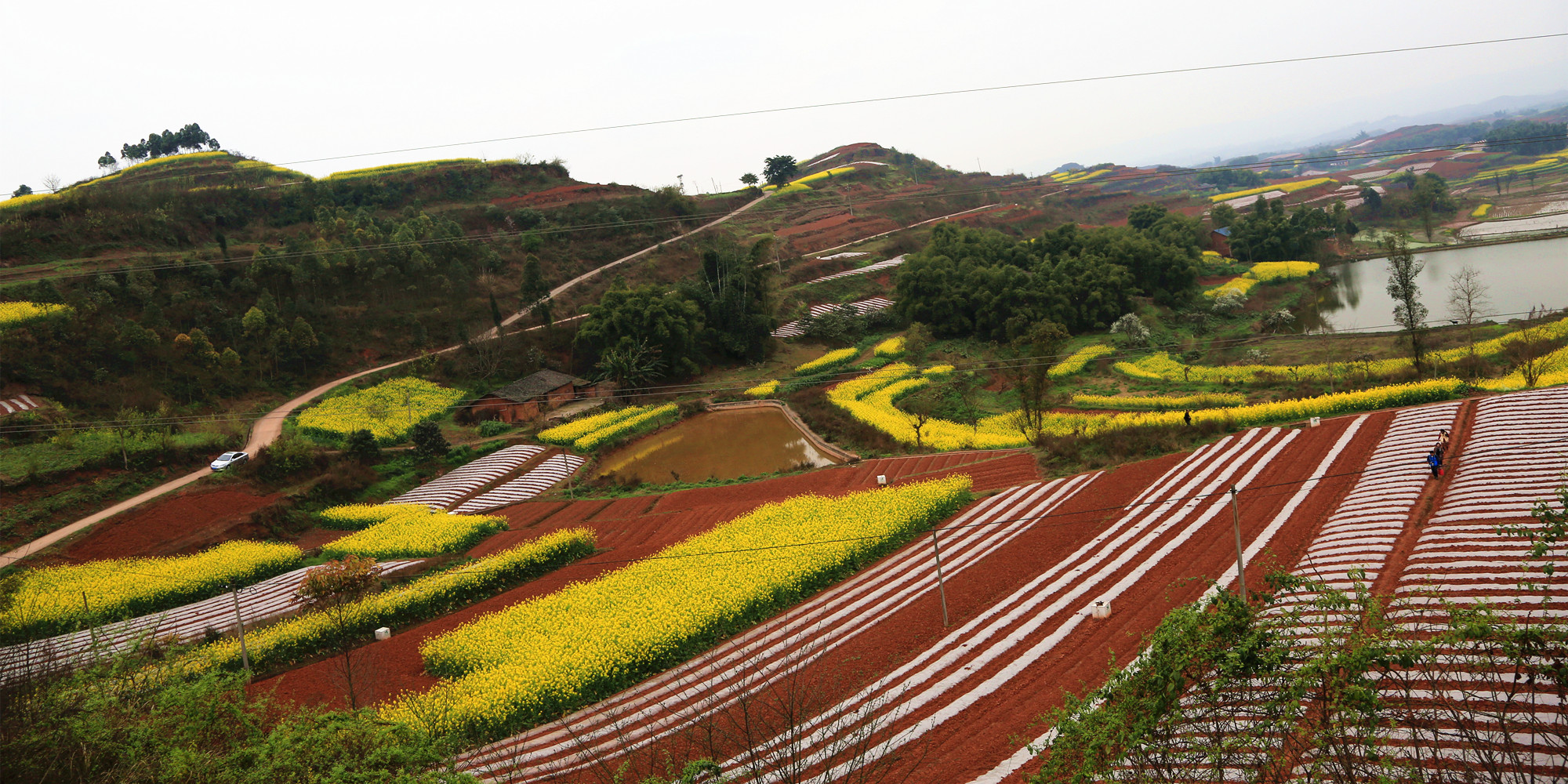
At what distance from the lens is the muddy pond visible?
106ft

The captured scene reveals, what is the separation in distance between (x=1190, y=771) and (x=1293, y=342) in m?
37.8

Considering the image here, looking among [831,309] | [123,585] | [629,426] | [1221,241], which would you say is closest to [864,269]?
[831,309]

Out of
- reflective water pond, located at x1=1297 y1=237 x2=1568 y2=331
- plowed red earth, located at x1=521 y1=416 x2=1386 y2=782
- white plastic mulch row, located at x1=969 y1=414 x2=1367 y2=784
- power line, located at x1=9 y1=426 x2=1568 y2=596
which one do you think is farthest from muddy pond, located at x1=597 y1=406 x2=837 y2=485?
reflective water pond, located at x1=1297 y1=237 x2=1568 y2=331

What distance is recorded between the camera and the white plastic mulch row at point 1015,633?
10727 mm

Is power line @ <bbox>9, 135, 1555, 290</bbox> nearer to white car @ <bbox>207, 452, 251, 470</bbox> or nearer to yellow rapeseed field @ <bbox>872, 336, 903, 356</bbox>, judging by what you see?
white car @ <bbox>207, 452, 251, 470</bbox>

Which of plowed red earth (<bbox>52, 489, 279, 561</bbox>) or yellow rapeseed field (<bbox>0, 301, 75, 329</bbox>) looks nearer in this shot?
plowed red earth (<bbox>52, 489, 279, 561</bbox>)

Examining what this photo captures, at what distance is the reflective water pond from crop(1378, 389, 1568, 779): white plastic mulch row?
1101 inches

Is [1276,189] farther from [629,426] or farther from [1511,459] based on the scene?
→ [1511,459]

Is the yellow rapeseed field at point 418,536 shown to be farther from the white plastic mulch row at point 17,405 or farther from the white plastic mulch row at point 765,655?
the white plastic mulch row at point 17,405

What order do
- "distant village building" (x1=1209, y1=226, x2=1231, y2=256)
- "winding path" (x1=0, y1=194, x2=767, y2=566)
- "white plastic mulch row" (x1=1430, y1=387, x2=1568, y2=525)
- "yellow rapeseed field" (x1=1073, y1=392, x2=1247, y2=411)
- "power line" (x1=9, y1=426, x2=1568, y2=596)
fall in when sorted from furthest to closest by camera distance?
"distant village building" (x1=1209, y1=226, x2=1231, y2=256) → "yellow rapeseed field" (x1=1073, y1=392, x2=1247, y2=411) → "winding path" (x1=0, y1=194, x2=767, y2=566) → "power line" (x1=9, y1=426, x2=1568, y2=596) → "white plastic mulch row" (x1=1430, y1=387, x2=1568, y2=525)

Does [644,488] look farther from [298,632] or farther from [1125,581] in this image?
[1125,581]

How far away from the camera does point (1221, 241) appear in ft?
213

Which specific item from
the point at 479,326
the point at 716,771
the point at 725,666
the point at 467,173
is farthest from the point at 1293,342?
the point at 467,173

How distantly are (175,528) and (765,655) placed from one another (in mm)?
22640
